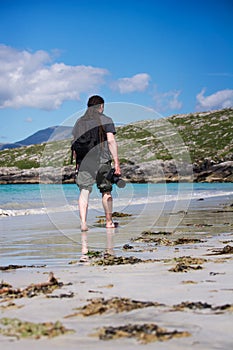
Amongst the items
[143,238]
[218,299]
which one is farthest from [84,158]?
[218,299]

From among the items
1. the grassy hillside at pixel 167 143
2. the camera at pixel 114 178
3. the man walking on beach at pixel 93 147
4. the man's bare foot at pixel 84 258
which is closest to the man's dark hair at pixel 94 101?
the man walking on beach at pixel 93 147

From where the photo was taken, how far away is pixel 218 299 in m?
3.52

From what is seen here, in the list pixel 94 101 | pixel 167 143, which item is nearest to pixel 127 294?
pixel 94 101

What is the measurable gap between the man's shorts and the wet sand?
1.94m

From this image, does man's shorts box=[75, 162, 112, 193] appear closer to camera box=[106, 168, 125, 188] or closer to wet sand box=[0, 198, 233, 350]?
camera box=[106, 168, 125, 188]

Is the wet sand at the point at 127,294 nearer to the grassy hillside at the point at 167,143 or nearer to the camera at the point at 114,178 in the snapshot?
the camera at the point at 114,178

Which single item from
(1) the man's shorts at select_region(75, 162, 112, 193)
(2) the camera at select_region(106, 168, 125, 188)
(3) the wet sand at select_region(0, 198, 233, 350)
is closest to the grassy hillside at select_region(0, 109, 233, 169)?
(2) the camera at select_region(106, 168, 125, 188)

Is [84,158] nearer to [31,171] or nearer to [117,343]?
[117,343]

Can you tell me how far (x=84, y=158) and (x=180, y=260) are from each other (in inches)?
155

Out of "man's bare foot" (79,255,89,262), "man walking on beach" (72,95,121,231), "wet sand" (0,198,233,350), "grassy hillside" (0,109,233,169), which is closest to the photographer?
"wet sand" (0,198,233,350)

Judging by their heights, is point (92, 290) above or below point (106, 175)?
below

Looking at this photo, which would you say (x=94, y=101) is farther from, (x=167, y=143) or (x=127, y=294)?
(x=167, y=143)

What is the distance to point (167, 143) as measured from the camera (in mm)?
87188

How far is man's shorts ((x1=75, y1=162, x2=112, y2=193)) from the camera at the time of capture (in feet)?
29.9
